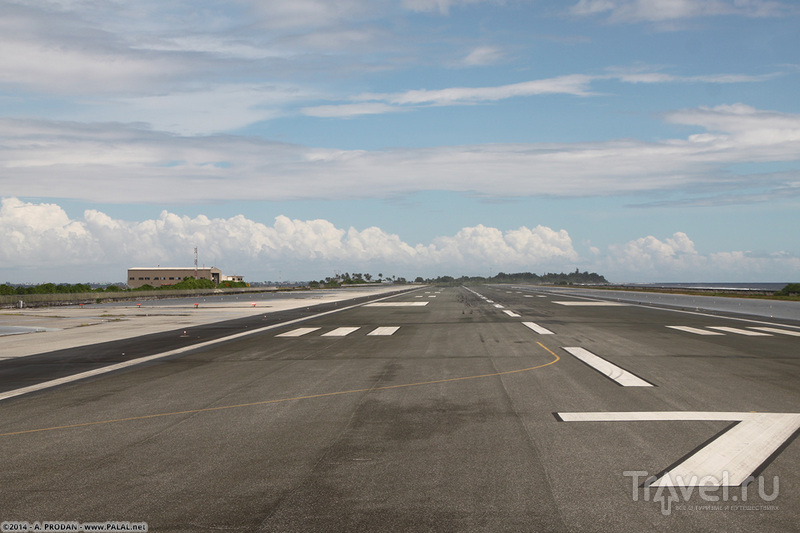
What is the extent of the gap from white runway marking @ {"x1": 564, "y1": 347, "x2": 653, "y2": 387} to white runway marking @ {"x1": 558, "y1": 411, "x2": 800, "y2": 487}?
2782 millimetres

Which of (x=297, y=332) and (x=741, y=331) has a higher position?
(x=741, y=331)

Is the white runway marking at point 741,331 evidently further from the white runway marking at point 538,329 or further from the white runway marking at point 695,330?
the white runway marking at point 538,329

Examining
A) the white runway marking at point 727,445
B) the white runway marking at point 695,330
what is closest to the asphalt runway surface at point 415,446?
the white runway marking at point 727,445

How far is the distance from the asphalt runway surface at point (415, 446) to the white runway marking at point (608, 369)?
4.4 inches

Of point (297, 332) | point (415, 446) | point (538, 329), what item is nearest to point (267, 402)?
point (415, 446)

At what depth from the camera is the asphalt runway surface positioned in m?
5.34

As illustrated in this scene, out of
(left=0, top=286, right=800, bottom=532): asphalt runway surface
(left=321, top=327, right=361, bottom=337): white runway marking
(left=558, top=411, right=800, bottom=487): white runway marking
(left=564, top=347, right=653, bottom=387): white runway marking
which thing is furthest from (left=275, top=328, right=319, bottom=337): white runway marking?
(left=558, top=411, right=800, bottom=487): white runway marking

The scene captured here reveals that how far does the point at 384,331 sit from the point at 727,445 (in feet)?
60.3

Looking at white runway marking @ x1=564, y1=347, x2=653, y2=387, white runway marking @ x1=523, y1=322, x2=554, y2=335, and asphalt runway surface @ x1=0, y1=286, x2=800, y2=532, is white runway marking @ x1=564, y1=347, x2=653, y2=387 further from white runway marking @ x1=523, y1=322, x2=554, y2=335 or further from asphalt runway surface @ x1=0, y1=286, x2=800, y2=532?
white runway marking @ x1=523, y1=322, x2=554, y2=335

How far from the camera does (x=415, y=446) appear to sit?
24.3 feet

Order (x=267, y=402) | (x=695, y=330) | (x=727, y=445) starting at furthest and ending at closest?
(x=695, y=330), (x=267, y=402), (x=727, y=445)

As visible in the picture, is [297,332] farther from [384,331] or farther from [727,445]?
[727,445]

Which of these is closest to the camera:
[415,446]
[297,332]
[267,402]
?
[415,446]

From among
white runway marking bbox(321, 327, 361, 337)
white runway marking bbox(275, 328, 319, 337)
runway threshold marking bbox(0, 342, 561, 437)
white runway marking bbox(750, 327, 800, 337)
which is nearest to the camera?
runway threshold marking bbox(0, 342, 561, 437)
